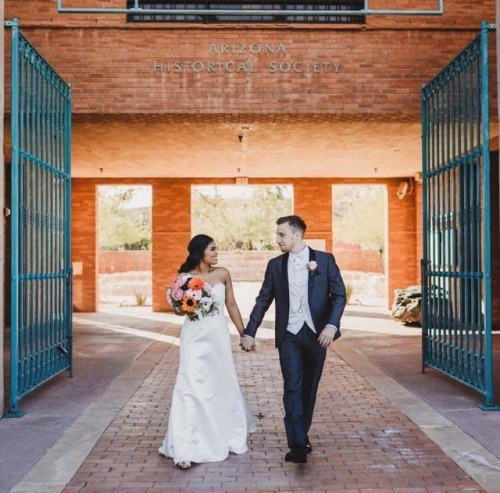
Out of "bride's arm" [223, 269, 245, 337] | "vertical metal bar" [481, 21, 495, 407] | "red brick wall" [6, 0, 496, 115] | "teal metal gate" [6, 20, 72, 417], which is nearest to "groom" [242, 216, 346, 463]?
"bride's arm" [223, 269, 245, 337]

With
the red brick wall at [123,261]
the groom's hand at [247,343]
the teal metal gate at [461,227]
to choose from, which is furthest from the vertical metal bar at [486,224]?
the red brick wall at [123,261]

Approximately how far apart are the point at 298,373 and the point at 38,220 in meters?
4.12

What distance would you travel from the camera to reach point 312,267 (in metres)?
5.16

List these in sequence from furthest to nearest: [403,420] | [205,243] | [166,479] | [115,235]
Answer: [115,235]
[403,420]
[205,243]
[166,479]

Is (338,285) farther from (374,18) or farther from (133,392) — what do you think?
(374,18)

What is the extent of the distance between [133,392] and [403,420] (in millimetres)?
3245

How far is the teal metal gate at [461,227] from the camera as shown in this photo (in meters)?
7.07

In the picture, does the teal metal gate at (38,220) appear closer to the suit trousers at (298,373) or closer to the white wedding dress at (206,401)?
the white wedding dress at (206,401)

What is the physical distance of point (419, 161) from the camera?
16.6m

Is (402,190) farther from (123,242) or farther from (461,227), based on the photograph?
(123,242)

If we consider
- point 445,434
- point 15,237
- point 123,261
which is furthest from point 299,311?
point 123,261

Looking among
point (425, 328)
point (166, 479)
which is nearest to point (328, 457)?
point (166, 479)

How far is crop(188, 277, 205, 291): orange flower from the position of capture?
18.5 ft

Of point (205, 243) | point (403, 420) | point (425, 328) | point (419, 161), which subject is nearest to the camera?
point (205, 243)
